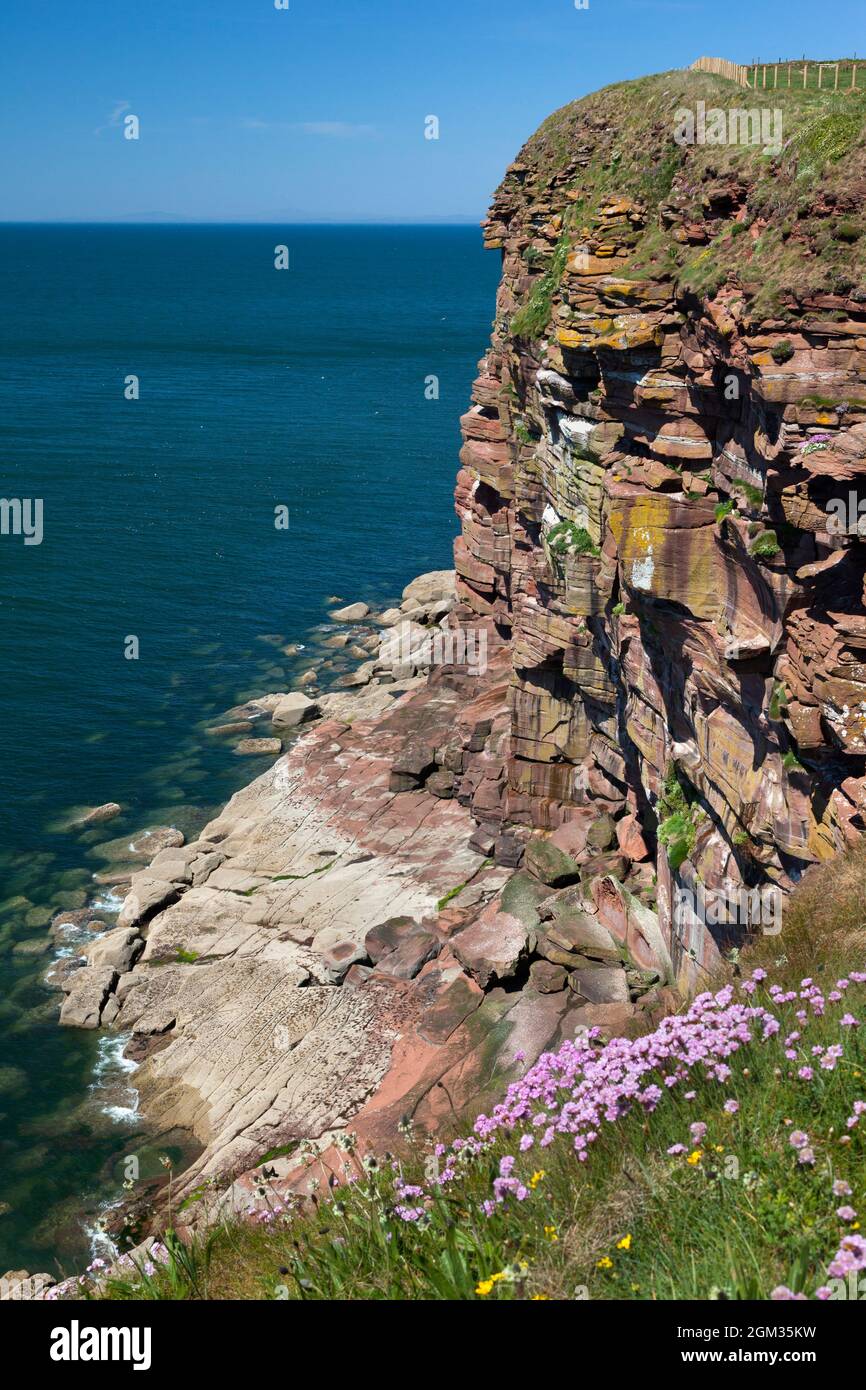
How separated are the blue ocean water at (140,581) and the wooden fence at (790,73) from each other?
2835cm

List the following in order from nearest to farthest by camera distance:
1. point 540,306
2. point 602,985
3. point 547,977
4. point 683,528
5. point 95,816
→ point 683,528 → point 602,985 → point 547,977 → point 540,306 → point 95,816

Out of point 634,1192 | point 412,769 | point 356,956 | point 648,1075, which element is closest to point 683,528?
point 648,1075

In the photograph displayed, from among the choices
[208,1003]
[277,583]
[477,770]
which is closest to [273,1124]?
[208,1003]

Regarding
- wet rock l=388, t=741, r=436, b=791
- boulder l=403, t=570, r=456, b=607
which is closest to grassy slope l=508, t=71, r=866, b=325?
wet rock l=388, t=741, r=436, b=791

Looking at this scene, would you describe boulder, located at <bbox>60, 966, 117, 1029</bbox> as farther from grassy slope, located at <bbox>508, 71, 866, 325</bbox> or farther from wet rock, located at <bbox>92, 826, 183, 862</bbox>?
grassy slope, located at <bbox>508, 71, 866, 325</bbox>

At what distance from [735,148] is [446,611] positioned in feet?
128

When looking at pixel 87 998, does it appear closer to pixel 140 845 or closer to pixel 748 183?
pixel 140 845

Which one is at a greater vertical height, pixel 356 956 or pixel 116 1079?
pixel 356 956

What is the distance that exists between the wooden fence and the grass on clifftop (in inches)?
840

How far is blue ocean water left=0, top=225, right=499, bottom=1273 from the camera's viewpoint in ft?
109

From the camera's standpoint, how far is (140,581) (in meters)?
71.5

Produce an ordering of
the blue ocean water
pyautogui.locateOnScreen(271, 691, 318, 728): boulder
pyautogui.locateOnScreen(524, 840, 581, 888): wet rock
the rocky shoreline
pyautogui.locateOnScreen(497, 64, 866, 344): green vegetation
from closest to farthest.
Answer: pyautogui.locateOnScreen(497, 64, 866, 344): green vegetation < the rocky shoreline < pyautogui.locateOnScreen(524, 840, 581, 888): wet rock < the blue ocean water < pyautogui.locateOnScreen(271, 691, 318, 728): boulder

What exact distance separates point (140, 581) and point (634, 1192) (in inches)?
2599
